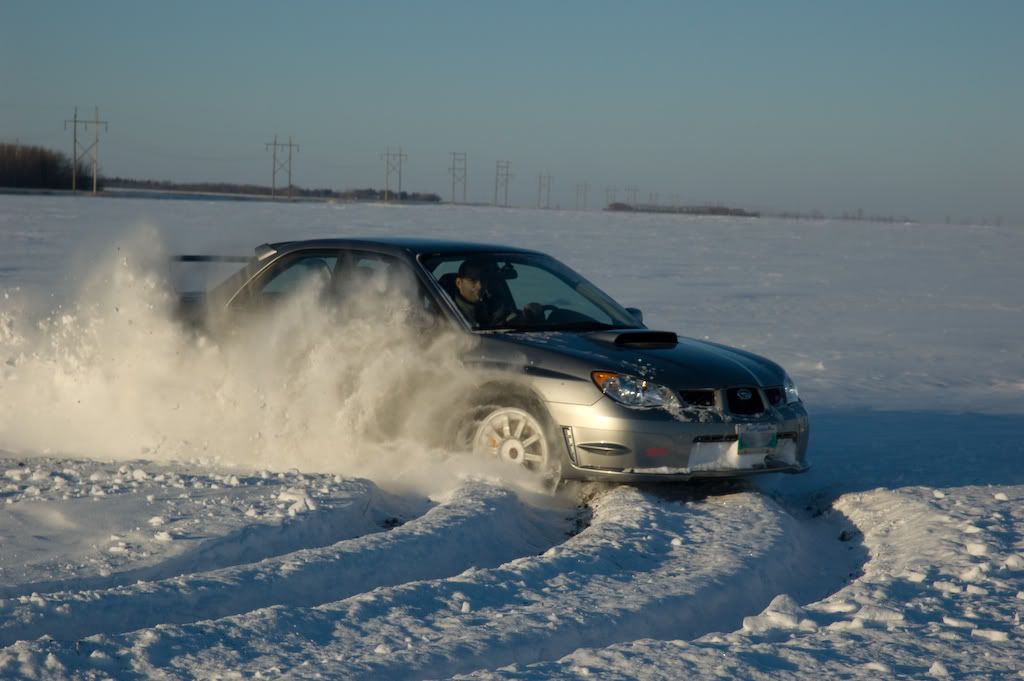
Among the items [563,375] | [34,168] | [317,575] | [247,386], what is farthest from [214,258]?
[34,168]

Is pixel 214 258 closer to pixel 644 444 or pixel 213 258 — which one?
pixel 213 258

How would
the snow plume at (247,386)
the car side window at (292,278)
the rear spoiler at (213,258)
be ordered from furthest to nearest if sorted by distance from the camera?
1. the rear spoiler at (213,258)
2. the car side window at (292,278)
3. the snow plume at (247,386)

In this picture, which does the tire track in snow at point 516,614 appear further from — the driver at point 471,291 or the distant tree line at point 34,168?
the distant tree line at point 34,168

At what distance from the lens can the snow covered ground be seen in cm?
415

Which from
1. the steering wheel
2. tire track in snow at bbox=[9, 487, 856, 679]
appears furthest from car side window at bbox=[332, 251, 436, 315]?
tire track in snow at bbox=[9, 487, 856, 679]

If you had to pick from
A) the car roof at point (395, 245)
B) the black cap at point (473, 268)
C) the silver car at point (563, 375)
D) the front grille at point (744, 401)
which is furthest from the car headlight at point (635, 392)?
the car roof at point (395, 245)

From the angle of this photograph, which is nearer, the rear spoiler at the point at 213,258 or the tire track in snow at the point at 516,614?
the tire track in snow at the point at 516,614

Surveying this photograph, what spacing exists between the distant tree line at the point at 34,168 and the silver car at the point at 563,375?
8722 cm

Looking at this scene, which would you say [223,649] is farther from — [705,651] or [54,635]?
[705,651]

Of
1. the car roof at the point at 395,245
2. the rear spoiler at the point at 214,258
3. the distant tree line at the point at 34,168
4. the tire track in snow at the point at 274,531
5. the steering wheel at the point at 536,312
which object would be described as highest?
the distant tree line at the point at 34,168

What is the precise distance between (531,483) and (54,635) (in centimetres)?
316

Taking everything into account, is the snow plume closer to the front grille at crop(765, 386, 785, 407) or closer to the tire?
the tire

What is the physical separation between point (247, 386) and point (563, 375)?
2270 millimetres

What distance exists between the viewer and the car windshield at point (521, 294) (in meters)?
7.42
